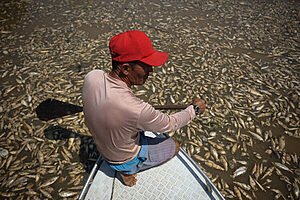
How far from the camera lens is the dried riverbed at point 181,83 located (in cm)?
399

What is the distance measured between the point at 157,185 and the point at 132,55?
185 cm

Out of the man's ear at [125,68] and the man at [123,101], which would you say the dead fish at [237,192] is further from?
the man's ear at [125,68]

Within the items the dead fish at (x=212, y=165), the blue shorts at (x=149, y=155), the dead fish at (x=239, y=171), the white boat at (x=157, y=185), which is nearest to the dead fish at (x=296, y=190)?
the dead fish at (x=239, y=171)

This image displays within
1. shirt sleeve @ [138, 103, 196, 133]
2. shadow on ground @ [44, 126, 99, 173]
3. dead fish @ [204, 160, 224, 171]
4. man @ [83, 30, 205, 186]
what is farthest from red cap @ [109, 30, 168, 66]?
dead fish @ [204, 160, 224, 171]

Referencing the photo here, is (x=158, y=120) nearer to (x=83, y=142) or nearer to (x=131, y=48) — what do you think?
(x=131, y=48)

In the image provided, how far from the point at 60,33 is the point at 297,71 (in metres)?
6.80

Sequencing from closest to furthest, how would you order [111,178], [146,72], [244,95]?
[146,72] → [111,178] → [244,95]

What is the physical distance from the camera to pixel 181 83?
5.75 meters

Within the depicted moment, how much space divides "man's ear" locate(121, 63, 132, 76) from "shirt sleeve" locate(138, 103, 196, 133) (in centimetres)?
35

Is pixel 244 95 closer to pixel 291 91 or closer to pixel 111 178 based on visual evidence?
pixel 291 91

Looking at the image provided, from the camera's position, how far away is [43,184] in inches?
149

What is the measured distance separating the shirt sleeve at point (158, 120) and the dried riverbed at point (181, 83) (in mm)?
1700

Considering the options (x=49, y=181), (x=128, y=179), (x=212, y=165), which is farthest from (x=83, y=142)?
(x=212, y=165)

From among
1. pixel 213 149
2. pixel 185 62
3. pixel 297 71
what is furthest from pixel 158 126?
pixel 297 71
